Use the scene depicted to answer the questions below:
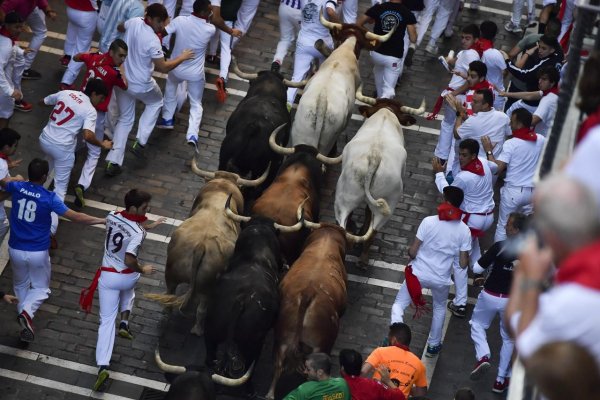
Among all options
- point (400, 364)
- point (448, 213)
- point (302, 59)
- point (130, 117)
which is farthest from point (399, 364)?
point (302, 59)

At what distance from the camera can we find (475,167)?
1452 centimetres

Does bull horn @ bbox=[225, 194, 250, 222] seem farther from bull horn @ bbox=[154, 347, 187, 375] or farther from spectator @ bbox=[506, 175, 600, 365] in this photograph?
spectator @ bbox=[506, 175, 600, 365]

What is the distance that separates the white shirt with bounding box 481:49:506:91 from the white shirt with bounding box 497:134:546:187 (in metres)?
2.20

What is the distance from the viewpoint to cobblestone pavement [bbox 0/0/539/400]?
44.6ft

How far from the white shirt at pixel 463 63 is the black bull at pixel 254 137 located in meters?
2.66

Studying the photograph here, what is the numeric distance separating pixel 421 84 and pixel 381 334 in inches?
238

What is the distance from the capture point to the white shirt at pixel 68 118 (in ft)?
48.7

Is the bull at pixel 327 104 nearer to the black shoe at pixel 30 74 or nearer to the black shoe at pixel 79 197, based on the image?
the black shoe at pixel 79 197

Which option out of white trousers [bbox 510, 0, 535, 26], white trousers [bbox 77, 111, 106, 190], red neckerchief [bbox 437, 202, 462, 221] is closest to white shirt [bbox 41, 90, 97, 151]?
white trousers [bbox 77, 111, 106, 190]

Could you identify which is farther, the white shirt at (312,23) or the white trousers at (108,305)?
the white shirt at (312,23)

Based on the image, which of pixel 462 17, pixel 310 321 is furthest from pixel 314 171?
pixel 462 17

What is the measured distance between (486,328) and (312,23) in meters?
6.15

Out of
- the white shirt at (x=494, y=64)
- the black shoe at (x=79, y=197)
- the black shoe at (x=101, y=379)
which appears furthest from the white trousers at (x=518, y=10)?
the black shoe at (x=101, y=379)

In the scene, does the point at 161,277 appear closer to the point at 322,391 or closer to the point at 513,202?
the point at 513,202
